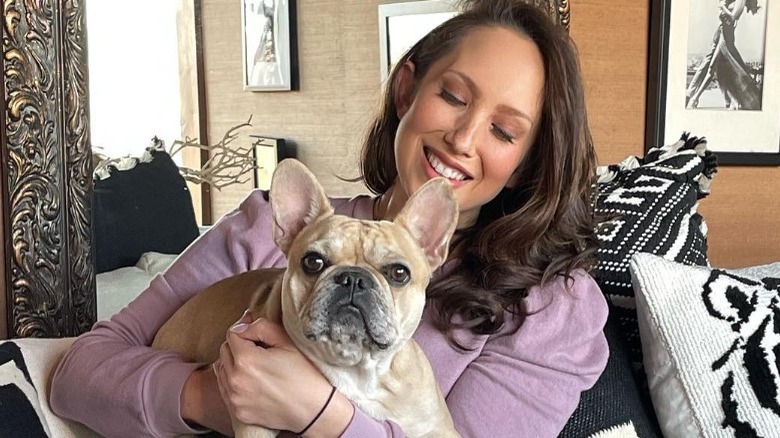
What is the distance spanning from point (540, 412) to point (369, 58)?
82 centimetres

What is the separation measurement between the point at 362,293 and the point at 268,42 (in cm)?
73

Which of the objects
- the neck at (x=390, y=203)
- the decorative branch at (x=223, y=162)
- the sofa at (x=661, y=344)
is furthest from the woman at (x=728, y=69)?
the decorative branch at (x=223, y=162)

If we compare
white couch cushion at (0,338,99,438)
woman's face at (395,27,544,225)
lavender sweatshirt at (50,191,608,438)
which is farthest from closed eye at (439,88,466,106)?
white couch cushion at (0,338,99,438)

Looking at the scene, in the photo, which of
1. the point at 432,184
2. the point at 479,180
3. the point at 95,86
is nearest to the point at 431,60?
the point at 479,180

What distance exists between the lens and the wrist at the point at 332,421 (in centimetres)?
102

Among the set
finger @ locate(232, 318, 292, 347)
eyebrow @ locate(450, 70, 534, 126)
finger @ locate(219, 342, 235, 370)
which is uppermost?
eyebrow @ locate(450, 70, 534, 126)

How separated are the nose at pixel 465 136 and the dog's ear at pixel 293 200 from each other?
0.28 m

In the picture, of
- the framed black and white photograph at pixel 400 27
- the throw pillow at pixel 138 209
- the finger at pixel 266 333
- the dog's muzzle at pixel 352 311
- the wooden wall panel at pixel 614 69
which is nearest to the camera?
the dog's muzzle at pixel 352 311

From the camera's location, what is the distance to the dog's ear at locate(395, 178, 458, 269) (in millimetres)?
1090

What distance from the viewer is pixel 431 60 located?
1448 mm

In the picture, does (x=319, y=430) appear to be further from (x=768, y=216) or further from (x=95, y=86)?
(x=768, y=216)

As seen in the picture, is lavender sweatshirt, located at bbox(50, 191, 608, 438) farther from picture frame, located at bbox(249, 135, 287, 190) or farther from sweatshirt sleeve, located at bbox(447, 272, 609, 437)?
picture frame, located at bbox(249, 135, 287, 190)

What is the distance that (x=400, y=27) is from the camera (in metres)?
1.73

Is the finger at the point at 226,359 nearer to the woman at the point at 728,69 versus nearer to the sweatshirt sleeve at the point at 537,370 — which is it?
the sweatshirt sleeve at the point at 537,370
